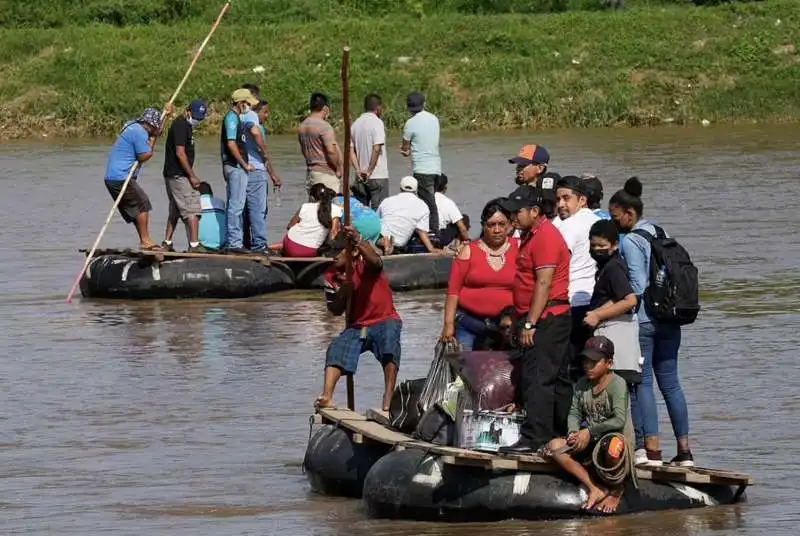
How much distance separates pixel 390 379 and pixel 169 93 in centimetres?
3477

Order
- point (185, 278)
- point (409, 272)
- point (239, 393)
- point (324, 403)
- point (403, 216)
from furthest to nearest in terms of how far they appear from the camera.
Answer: point (403, 216), point (409, 272), point (185, 278), point (239, 393), point (324, 403)

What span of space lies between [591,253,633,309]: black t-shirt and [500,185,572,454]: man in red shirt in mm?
155

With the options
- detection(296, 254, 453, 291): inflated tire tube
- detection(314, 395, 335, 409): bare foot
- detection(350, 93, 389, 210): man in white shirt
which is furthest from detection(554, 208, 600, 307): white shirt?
detection(350, 93, 389, 210): man in white shirt

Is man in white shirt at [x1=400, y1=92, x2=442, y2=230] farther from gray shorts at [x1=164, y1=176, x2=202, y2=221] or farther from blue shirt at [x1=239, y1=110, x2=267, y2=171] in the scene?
gray shorts at [x1=164, y1=176, x2=202, y2=221]

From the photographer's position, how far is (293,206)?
82.0ft

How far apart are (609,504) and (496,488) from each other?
0.52 m

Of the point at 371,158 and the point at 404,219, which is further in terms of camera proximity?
the point at 371,158

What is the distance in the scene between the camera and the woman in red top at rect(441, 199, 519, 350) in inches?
382

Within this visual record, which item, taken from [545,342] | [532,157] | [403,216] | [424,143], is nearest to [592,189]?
[545,342]

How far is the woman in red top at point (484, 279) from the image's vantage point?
9711 mm

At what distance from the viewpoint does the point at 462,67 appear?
1734 inches

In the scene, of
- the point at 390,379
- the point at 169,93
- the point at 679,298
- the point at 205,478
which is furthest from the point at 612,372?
the point at 169,93

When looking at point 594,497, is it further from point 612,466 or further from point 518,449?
point 518,449

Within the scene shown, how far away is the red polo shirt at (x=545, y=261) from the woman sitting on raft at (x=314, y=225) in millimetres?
6985
